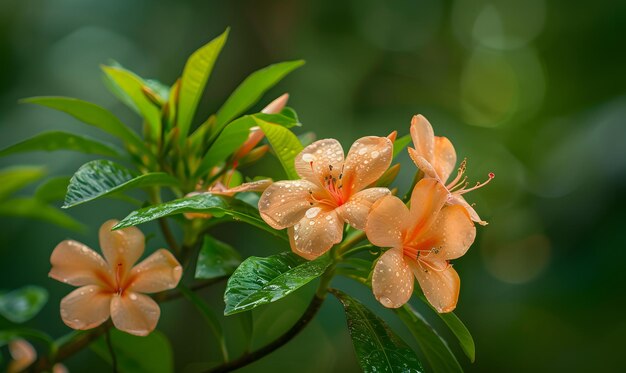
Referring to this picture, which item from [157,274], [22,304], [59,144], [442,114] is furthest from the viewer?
[442,114]

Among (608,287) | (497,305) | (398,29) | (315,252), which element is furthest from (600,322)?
(315,252)

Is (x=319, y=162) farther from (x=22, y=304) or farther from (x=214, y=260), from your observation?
(x=22, y=304)

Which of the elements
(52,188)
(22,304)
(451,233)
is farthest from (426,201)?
(22,304)

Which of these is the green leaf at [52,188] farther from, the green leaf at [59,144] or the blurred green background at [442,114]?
the blurred green background at [442,114]

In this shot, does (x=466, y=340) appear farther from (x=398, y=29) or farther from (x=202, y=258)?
(x=398, y=29)

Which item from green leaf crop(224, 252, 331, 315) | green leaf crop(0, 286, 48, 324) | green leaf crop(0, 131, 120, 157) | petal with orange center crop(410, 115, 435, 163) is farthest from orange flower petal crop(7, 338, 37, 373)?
petal with orange center crop(410, 115, 435, 163)

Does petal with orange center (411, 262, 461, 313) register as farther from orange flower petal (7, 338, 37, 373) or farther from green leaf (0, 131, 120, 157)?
orange flower petal (7, 338, 37, 373)

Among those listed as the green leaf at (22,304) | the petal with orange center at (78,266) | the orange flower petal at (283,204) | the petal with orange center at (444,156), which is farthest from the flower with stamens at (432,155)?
the green leaf at (22,304)
